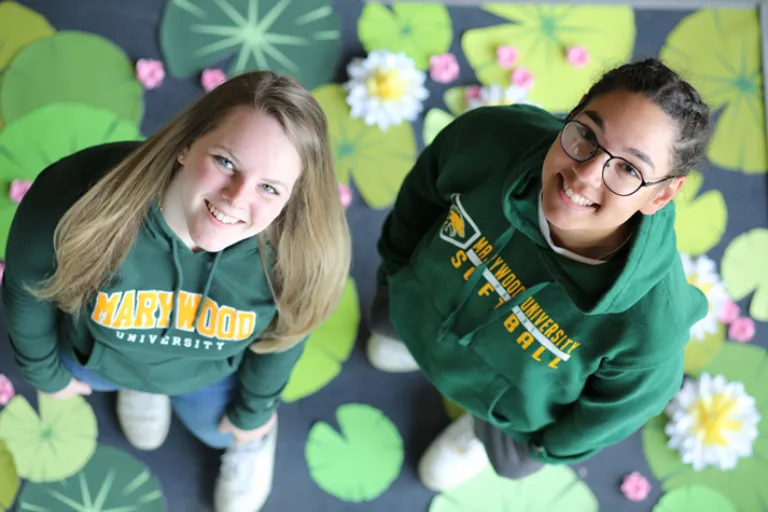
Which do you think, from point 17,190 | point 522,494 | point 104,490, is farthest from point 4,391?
point 522,494

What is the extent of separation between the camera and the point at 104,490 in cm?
144

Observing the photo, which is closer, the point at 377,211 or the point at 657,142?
the point at 657,142

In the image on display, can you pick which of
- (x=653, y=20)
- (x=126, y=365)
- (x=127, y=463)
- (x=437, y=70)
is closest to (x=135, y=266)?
(x=126, y=365)

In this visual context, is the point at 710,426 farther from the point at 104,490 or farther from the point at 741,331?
the point at 104,490

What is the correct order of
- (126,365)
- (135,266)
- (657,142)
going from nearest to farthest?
(657,142)
(135,266)
(126,365)

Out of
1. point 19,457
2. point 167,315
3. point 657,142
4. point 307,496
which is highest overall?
point 657,142

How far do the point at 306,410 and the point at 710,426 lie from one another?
906mm

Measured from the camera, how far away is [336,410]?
156cm

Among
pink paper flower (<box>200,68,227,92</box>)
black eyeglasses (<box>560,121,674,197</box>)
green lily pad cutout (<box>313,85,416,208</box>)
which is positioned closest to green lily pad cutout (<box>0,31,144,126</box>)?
pink paper flower (<box>200,68,227,92</box>)

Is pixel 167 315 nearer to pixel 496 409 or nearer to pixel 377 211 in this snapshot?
pixel 496 409

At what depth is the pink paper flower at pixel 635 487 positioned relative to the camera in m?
1.59

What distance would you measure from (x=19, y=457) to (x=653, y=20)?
1.78 meters

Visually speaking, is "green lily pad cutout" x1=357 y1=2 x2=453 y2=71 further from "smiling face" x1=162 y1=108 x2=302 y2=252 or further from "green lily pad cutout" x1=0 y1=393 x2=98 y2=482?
"green lily pad cutout" x1=0 y1=393 x2=98 y2=482

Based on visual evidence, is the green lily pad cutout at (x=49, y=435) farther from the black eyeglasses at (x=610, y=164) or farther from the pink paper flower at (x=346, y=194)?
the black eyeglasses at (x=610, y=164)
